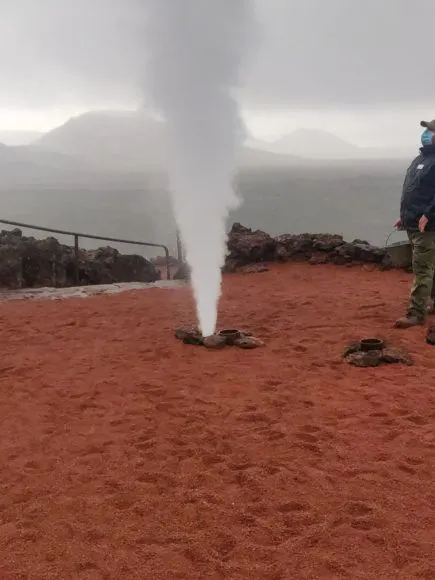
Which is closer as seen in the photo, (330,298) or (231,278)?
(330,298)

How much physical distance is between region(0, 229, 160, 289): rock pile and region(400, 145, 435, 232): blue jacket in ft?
26.8

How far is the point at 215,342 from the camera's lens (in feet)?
23.1

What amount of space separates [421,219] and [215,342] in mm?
2784

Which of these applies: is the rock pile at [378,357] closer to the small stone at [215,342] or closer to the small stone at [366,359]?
the small stone at [366,359]

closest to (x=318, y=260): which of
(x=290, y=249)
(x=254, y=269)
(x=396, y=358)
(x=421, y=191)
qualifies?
(x=290, y=249)

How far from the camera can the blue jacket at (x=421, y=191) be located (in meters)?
7.16

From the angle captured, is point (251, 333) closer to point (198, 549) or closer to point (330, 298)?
point (330, 298)

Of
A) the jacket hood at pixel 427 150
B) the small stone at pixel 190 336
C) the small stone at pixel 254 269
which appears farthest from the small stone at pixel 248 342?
the small stone at pixel 254 269

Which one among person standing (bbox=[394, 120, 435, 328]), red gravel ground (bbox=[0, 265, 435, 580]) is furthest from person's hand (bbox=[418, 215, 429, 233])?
red gravel ground (bbox=[0, 265, 435, 580])

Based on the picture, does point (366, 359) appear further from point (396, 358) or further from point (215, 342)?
point (215, 342)

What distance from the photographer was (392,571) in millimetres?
3078

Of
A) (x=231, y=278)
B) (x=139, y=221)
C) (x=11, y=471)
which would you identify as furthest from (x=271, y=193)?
(x=11, y=471)

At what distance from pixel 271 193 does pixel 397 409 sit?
121m

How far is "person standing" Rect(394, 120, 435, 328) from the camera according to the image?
7.18m
